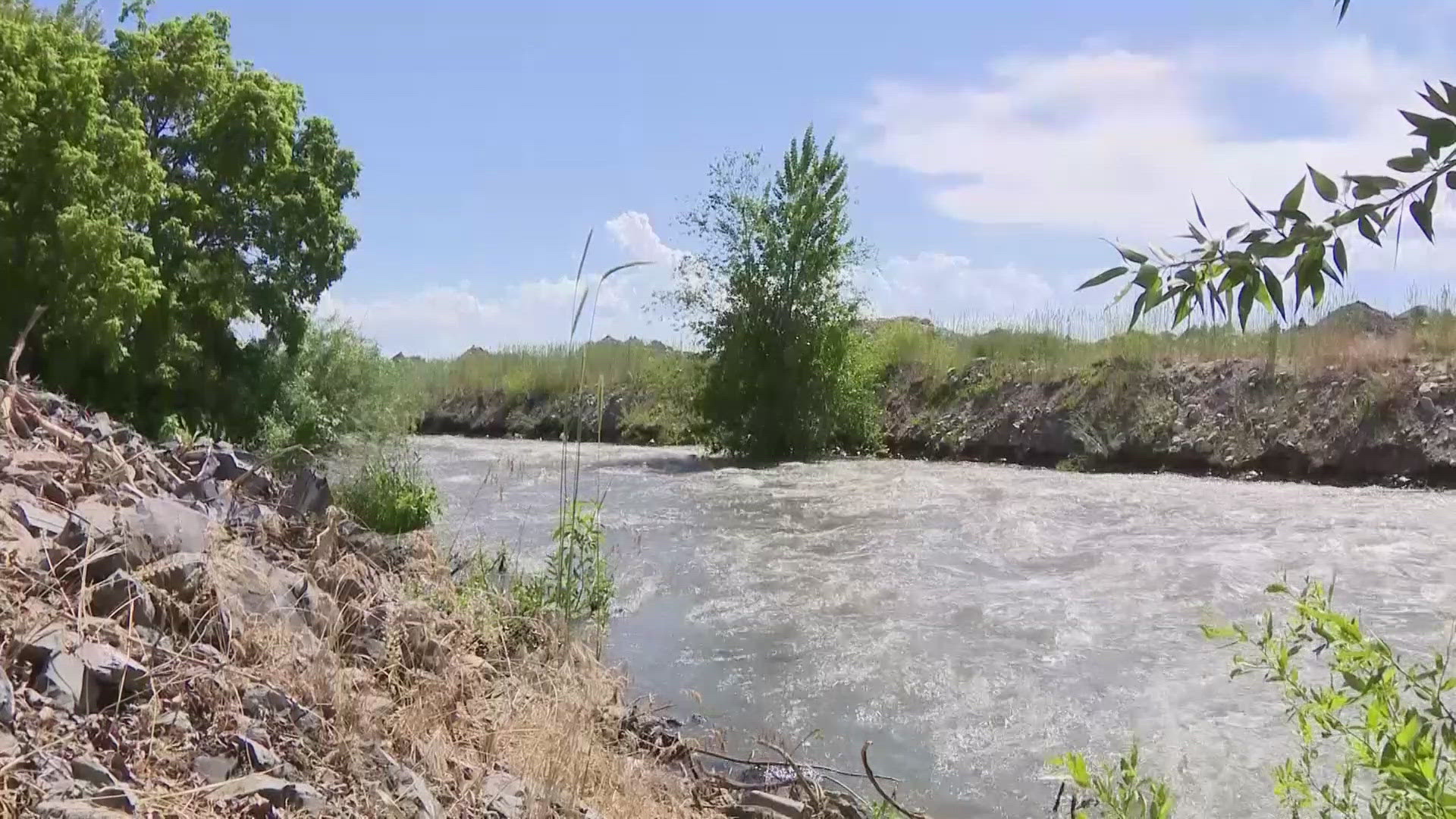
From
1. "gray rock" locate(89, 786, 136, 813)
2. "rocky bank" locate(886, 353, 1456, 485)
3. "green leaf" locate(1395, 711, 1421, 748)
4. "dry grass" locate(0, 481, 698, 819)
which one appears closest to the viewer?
"green leaf" locate(1395, 711, 1421, 748)

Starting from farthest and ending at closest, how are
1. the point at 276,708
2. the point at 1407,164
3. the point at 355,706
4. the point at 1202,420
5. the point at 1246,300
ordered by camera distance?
the point at 1202,420 < the point at 355,706 < the point at 276,708 < the point at 1246,300 < the point at 1407,164

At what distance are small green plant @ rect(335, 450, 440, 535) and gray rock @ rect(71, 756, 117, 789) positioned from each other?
275 inches

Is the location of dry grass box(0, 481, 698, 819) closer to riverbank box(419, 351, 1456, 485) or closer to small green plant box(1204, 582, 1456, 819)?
small green plant box(1204, 582, 1456, 819)

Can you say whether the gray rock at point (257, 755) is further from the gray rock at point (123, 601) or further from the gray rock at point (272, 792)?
the gray rock at point (123, 601)

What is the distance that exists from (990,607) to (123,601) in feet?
20.9

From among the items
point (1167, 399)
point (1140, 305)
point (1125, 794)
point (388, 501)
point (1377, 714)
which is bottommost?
point (388, 501)

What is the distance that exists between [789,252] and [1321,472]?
1056 cm

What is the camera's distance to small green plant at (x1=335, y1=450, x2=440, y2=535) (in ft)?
32.2

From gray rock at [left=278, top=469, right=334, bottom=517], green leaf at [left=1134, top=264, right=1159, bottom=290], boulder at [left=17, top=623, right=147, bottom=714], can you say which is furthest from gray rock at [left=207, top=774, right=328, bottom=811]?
gray rock at [left=278, top=469, right=334, bottom=517]

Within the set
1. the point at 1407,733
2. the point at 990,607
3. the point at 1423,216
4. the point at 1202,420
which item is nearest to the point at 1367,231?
the point at 1423,216

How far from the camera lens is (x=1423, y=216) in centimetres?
126

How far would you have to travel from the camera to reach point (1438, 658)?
6.12 ft

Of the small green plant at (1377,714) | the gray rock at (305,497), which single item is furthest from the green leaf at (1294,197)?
the gray rock at (305,497)

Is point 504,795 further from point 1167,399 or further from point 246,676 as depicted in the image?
point 1167,399
